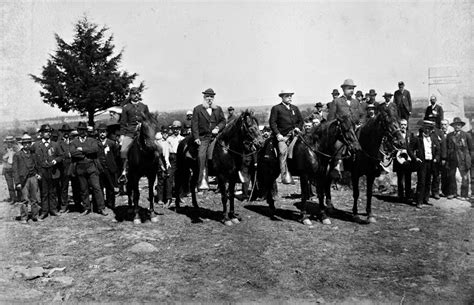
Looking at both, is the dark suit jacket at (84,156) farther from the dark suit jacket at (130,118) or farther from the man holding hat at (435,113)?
the man holding hat at (435,113)

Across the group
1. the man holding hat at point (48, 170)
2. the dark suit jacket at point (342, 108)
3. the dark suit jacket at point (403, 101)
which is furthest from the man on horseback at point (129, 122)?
the dark suit jacket at point (403, 101)

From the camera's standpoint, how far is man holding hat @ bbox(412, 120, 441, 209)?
11742mm

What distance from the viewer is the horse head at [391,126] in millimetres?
9273

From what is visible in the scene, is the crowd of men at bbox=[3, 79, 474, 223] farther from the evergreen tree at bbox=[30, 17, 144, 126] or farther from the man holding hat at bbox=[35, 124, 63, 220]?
the evergreen tree at bbox=[30, 17, 144, 126]

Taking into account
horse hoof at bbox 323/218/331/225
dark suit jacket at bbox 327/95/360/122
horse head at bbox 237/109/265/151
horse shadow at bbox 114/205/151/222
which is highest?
dark suit jacket at bbox 327/95/360/122

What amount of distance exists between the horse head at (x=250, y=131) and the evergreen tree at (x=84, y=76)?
2396 cm

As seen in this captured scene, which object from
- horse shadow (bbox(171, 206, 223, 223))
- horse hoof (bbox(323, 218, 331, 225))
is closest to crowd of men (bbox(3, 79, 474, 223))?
horse shadow (bbox(171, 206, 223, 223))

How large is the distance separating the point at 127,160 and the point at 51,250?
2.93 metres

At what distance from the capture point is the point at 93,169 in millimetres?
11266

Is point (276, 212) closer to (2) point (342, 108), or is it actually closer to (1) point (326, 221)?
(1) point (326, 221)

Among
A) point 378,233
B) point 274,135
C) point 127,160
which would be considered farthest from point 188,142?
point 378,233

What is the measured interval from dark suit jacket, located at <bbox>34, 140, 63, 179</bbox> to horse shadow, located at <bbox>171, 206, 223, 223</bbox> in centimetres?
368

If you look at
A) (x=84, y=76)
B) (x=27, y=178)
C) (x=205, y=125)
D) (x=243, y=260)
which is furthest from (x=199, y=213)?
(x=84, y=76)

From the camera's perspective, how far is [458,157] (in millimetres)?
12828
